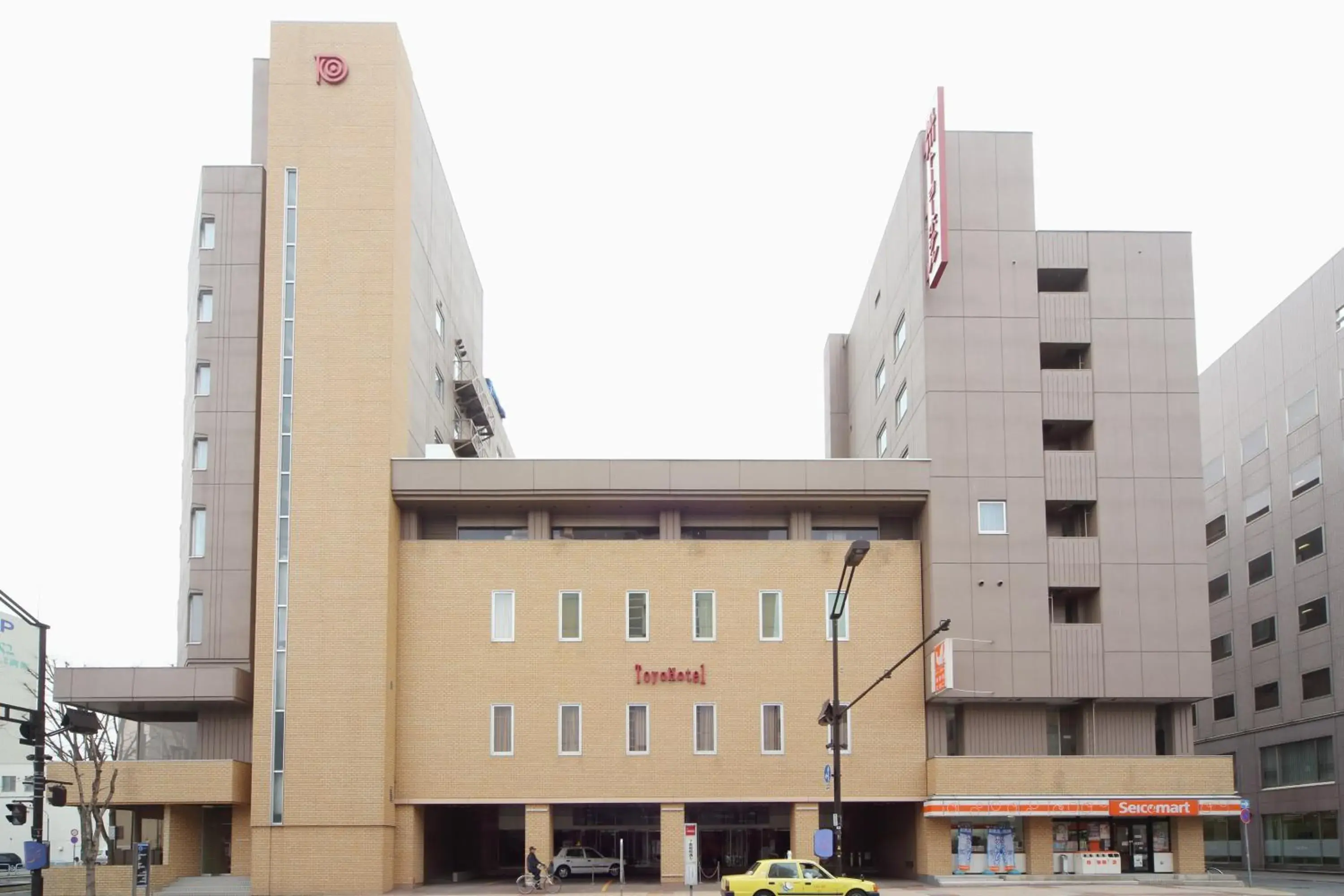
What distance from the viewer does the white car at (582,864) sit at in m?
→ 57.1

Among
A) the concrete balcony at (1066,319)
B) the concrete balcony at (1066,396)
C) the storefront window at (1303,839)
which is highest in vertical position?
the concrete balcony at (1066,319)

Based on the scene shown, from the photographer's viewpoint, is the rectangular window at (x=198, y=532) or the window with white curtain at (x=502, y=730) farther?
the rectangular window at (x=198, y=532)

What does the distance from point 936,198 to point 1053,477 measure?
11052mm

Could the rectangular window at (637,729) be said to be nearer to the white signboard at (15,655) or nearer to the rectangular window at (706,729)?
the rectangular window at (706,729)

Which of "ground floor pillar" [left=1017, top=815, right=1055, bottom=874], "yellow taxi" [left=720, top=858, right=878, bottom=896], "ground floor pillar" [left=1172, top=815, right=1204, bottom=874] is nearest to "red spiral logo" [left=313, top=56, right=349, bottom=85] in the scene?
"yellow taxi" [left=720, top=858, right=878, bottom=896]

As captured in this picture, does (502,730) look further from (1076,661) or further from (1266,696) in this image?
(1266,696)

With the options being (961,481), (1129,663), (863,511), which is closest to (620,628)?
(863,511)

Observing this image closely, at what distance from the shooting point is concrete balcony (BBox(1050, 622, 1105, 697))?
51.1 meters

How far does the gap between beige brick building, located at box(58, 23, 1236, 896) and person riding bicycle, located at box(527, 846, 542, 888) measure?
2.12 metres

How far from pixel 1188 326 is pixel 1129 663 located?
12.8 metres

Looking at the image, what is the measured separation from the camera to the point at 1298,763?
67.0 metres

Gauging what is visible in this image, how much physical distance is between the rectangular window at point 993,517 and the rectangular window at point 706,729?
1197 cm

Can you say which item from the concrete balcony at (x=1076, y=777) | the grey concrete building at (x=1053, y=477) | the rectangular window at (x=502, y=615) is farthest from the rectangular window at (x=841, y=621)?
the rectangular window at (x=502, y=615)

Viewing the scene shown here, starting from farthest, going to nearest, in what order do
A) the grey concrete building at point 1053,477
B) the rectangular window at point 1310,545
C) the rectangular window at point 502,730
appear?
the rectangular window at point 1310,545, the rectangular window at point 502,730, the grey concrete building at point 1053,477
